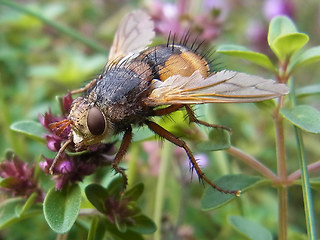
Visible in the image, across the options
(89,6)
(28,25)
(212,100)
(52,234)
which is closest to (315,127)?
(212,100)

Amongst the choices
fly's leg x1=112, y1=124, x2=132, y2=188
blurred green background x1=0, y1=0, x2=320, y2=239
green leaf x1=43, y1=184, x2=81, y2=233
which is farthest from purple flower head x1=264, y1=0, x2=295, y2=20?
green leaf x1=43, y1=184, x2=81, y2=233

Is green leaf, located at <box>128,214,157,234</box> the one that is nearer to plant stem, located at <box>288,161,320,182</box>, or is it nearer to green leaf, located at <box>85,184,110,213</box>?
green leaf, located at <box>85,184,110,213</box>

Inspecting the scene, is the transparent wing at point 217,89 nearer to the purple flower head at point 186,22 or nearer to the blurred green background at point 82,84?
the blurred green background at point 82,84

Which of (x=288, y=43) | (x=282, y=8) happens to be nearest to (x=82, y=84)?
(x=288, y=43)

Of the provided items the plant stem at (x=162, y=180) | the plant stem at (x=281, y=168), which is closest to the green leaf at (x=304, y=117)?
the plant stem at (x=281, y=168)

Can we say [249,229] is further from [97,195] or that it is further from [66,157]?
[66,157]
